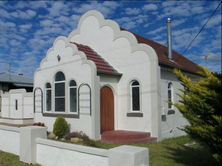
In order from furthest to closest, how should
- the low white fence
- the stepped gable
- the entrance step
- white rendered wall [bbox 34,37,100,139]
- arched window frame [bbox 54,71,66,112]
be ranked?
the stepped gable
arched window frame [bbox 54,71,66,112]
white rendered wall [bbox 34,37,100,139]
the entrance step
the low white fence

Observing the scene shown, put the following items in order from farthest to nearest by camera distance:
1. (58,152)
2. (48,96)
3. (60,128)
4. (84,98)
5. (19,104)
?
1. (19,104)
2. (48,96)
3. (84,98)
4. (60,128)
5. (58,152)

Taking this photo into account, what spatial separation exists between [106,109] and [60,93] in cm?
288

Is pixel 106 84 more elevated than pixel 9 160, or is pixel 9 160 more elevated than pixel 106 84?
pixel 106 84

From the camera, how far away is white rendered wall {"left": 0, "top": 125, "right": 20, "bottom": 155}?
8680mm

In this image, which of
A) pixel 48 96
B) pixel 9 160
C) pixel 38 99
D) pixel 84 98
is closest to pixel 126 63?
pixel 84 98

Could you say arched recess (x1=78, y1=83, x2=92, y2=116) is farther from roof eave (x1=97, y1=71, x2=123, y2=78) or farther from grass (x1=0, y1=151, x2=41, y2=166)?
grass (x1=0, y1=151, x2=41, y2=166)

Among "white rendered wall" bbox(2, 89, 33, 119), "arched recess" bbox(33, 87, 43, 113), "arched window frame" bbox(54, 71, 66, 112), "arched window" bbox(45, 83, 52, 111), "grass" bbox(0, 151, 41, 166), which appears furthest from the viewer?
"white rendered wall" bbox(2, 89, 33, 119)

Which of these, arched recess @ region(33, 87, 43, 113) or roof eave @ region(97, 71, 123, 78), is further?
arched recess @ region(33, 87, 43, 113)

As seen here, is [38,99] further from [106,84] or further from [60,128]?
[106,84]

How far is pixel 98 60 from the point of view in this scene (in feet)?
40.1

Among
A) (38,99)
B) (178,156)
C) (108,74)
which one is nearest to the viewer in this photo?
(178,156)

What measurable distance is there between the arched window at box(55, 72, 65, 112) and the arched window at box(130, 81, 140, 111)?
3759 mm

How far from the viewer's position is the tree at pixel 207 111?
4.96m

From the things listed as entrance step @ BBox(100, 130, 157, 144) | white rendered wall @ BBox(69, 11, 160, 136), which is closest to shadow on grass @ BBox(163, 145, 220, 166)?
entrance step @ BBox(100, 130, 157, 144)
